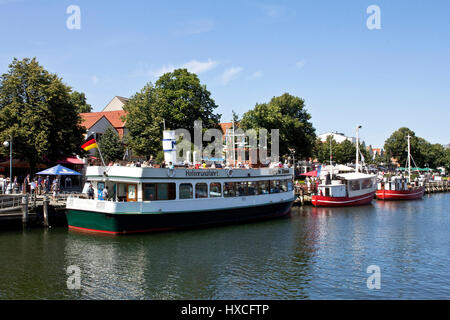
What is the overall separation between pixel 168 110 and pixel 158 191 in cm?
2821

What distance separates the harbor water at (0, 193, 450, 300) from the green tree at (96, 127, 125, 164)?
967 inches

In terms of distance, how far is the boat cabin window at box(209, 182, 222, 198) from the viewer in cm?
2731

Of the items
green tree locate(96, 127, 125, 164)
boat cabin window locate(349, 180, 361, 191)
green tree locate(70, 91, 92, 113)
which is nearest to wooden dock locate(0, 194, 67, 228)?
green tree locate(96, 127, 125, 164)

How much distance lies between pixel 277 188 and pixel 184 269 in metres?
16.9

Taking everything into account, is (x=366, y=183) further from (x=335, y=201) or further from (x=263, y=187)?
(x=263, y=187)

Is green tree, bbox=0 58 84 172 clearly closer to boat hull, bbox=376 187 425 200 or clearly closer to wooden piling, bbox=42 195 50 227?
wooden piling, bbox=42 195 50 227

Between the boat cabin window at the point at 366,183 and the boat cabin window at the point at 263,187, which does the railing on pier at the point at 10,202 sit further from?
the boat cabin window at the point at 366,183

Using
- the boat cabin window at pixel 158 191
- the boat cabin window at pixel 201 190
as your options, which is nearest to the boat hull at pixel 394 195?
the boat cabin window at pixel 201 190

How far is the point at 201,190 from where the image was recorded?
87.6 ft

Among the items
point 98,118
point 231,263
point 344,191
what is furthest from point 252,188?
point 98,118

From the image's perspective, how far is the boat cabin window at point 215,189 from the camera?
1075 inches

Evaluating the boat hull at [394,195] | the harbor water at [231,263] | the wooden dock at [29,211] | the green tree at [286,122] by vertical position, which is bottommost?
the harbor water at [231,263]
